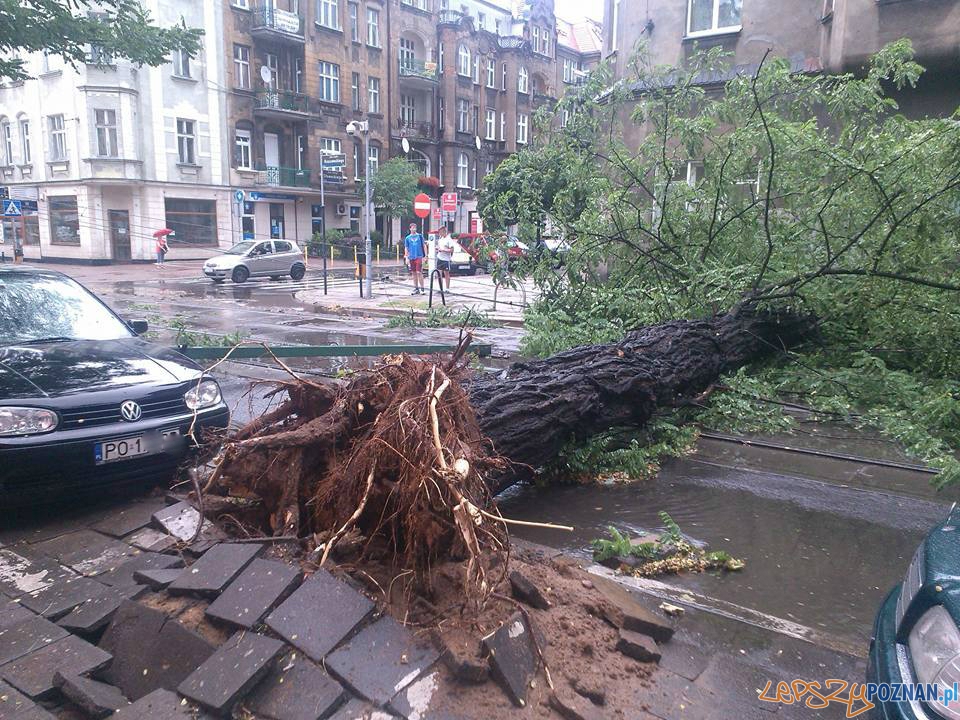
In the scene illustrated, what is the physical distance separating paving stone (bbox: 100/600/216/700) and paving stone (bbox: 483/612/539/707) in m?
1.08

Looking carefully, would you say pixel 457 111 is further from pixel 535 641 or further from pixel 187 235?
pixel 535 641

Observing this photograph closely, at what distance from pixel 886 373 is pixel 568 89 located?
22.3 ft

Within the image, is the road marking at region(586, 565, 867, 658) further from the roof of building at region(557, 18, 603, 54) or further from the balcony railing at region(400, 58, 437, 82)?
the roof of building at region(557, 18, 603, 54)

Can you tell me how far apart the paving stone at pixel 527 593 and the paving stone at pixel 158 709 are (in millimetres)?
1372

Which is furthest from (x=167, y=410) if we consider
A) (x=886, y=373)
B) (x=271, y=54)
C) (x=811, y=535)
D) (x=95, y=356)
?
(x=271, y=54)

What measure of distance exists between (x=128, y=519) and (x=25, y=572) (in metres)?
0.70

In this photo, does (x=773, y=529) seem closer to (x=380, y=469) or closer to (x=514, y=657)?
(x=514, y=657)

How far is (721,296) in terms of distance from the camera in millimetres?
7719

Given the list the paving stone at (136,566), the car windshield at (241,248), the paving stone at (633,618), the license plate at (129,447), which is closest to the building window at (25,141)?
the car windshield at (241,248)

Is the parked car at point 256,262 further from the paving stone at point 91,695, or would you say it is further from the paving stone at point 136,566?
the paving stone at point 91,695

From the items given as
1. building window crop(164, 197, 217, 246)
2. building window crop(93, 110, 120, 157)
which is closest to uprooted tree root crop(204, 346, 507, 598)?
building window crop(93, 110, 120, 157)

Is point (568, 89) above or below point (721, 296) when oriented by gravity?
above

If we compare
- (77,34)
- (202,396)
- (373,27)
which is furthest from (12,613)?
(373,27)

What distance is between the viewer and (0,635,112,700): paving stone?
2.77 meters
